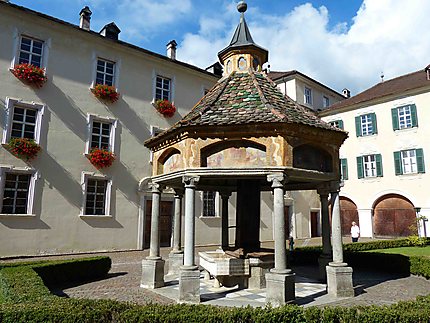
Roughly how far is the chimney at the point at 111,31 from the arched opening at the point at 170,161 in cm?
1390

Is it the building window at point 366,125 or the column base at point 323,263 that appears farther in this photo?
the building window at point 366,125

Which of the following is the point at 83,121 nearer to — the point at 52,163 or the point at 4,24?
the point at 52,163

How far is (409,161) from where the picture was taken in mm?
25328

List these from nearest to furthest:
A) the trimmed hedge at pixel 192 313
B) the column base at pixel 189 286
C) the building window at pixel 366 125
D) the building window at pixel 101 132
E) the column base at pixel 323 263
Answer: the trimmed hedge at pixel 192 313, the column base at pixel 189 286, the column base at pixel 323 263, the building window at pixel 101 132, the building window at pixel 366 125

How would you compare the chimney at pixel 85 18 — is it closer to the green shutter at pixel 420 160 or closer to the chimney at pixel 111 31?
the chimney at pixel 111 31

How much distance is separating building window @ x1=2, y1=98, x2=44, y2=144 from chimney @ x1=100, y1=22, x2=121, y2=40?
6.57 metres

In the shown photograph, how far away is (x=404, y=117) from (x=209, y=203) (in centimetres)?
1622

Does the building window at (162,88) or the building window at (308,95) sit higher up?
the building window at (308,95)

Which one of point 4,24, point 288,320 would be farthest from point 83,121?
point 288,320

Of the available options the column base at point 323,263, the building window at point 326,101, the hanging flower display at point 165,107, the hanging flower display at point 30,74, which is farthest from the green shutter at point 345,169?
the hanging flower display at point 30,74

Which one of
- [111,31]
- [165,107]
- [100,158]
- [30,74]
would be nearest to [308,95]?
[165,107]

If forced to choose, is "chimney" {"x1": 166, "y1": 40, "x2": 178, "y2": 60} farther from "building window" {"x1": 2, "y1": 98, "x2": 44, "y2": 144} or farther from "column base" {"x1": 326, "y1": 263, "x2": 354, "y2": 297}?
"column base" {"x1": 326, "y1": 263, "x2": 354, "y2": 297}

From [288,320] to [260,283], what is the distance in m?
3.94

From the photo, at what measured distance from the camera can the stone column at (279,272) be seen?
735 centimetres
